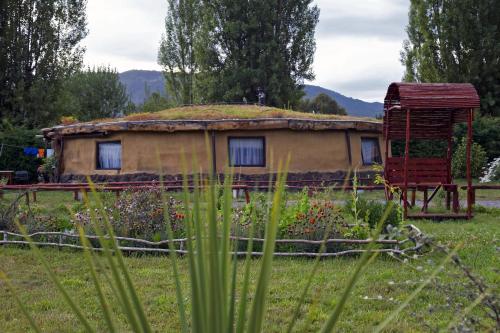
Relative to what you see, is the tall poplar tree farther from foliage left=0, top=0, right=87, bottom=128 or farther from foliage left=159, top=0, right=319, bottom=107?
foliage left=0, top=0, right=87, bottom=128

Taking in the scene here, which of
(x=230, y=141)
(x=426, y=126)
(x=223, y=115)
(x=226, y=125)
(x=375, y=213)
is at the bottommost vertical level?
(x=375, y=213)

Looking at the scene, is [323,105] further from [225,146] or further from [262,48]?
[225,146]

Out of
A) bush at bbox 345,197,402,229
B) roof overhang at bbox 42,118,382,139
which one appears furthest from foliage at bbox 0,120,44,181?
bush at bbox 345,197,402,229

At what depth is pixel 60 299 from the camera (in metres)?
6.22

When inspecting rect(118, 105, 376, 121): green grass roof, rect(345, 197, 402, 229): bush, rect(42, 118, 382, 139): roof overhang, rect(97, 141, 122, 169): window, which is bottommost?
rect(345, 197, 402, 229): bush

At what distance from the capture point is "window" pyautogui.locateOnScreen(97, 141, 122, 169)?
2098 cm

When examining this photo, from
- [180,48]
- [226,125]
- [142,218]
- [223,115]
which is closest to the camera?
[142,218]

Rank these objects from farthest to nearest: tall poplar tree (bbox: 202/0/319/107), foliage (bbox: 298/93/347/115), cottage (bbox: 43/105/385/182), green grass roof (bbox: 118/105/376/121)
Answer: foliage (bbox: 298/93/347/115), tall poplar tree (bbox: 202/0/319/107), green grass roof (bbox: 118/105/376/121), cottage (bbox: 43/105/385/182)

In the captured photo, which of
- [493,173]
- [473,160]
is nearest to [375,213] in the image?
[493,173]

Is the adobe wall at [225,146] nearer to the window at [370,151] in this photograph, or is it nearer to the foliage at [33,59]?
the window at [370,151]

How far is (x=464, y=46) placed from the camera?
33625 millimetres

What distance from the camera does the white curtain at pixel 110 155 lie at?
2097 cm

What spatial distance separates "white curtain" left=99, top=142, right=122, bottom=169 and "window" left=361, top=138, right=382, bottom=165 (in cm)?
839

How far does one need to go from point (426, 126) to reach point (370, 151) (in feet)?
25.0
